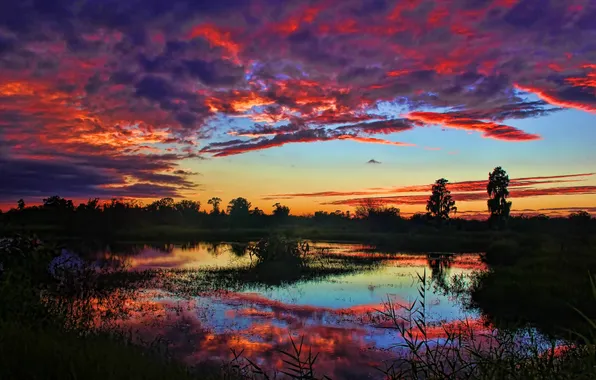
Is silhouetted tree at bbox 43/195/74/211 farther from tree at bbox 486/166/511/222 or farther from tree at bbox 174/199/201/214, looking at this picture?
tree at bbox 486/166/511/222

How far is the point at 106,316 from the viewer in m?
16.4

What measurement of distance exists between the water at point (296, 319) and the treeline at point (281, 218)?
4664 centimetres

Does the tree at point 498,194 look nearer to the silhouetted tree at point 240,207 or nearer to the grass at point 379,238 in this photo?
the grass at point 379,238

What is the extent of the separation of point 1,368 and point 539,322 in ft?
60.3

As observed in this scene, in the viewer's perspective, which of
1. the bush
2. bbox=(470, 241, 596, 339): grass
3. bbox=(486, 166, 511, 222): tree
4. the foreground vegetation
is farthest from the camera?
bbox=(486, 166, 511, 222): tree

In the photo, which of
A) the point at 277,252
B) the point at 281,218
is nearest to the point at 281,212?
the point at 281,218

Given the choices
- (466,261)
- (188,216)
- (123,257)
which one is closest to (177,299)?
(123,257)

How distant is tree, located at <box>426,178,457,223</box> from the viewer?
3625 inches

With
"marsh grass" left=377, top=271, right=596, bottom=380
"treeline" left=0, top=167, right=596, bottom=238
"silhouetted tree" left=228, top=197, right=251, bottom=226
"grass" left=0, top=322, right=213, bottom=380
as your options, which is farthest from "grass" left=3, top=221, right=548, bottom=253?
"grass" left=0, top=322, right=213, bottom=380

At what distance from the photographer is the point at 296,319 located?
17312 millimetres

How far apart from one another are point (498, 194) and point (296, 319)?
228ft

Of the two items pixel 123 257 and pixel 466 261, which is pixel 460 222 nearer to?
pixel 466 261

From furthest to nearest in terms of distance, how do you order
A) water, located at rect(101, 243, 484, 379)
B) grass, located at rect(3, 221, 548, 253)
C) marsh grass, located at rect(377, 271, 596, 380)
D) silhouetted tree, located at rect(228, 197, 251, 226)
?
silhouetted tree, located at rect(228, 197, 251, 226)
grass, located at rect(3, 221, 548, 253)
water, located at rect(101, 243, 484, 379)
marsh grass, located at rect(377, 271, 596, 380)

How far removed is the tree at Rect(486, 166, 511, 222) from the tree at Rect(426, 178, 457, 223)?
13.6 meters
